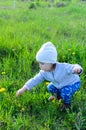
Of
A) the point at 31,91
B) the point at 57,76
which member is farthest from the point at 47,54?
the point at 31,91

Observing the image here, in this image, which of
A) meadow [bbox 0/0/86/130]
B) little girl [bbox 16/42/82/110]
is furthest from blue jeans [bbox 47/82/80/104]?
meadow [bbox 0/0/86/130]

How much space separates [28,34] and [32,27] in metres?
0.78

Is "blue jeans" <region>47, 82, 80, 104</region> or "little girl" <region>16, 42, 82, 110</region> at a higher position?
"little girl" <region>16, 42, 82, 110</region>

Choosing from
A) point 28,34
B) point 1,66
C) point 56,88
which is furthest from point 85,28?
point 56,88

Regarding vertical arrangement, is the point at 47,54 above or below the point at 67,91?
above

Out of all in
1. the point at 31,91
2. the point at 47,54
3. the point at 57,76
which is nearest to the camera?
the point at 47,54

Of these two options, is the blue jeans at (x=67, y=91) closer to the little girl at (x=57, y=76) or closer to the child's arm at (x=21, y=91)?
the little girl at (x=57, y=76)

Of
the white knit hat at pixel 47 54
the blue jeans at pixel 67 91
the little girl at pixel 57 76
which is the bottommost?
the blue jeans at pixel 67 91

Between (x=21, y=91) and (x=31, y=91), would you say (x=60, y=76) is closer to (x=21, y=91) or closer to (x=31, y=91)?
(x=21, y=91)

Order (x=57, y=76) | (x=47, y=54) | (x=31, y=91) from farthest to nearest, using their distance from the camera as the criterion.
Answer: (x=31, y=91) → (x=57, y=76) → (x=47, y=54)

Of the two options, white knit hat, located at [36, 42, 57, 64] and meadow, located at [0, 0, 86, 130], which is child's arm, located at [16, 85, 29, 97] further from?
white knit hat, located at [36, 42, 57, 64]

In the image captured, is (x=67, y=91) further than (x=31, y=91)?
No

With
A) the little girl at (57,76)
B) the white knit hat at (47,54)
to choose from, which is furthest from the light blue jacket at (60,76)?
the white knit hat at (47,54)

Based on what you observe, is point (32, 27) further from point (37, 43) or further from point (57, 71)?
point (57, 71)
